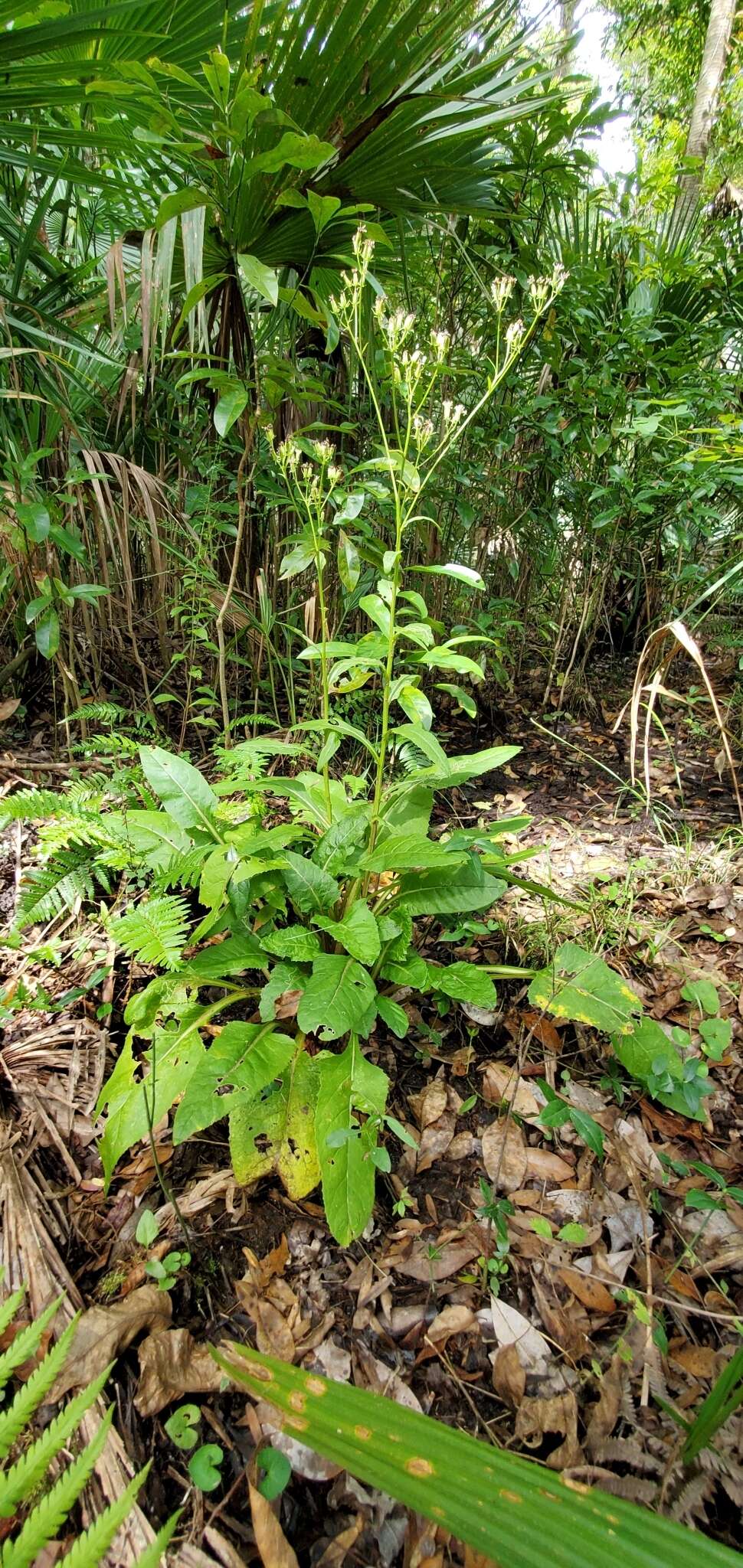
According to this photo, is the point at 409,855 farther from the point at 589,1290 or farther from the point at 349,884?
the point at 589,1290

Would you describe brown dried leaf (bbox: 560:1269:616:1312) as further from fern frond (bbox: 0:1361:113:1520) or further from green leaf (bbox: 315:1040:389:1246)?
fern frond (bbox: 0:1361:113:1520)

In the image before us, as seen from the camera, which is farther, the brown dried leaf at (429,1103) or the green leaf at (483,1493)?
the brown dried leaf at (429,1103)

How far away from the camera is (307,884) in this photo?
4.06 feet

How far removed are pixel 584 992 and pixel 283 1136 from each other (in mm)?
626

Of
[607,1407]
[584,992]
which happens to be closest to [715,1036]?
[584,992]

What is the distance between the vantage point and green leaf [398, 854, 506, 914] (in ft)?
4.17

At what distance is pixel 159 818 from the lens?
4.67 ft

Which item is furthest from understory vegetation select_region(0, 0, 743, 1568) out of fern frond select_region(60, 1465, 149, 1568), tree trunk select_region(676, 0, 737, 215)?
tree trunk select_region(676, 0, 737, 215)

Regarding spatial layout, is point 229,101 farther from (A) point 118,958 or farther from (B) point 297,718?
(A) point 118,958

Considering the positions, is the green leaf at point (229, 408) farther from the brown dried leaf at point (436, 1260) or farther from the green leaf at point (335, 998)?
the brown dried leaf at point (436, 1260)

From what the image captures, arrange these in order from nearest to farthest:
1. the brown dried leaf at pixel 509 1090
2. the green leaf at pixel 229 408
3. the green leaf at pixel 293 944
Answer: the green leaf at pixel 293 944 < the brown dried leaf at pixel 509 1090 < the green leaf at pixel 229 408

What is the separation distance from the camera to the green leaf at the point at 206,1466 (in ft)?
2.56

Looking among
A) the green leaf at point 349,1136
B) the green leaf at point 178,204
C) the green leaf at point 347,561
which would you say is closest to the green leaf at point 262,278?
the green leaf at point 178,204

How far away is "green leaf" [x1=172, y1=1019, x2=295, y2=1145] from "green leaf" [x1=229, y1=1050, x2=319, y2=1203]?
0.10 ft
